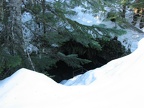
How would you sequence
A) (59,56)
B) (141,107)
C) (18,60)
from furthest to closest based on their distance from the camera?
(59,56) < (18,60) < (141,107)

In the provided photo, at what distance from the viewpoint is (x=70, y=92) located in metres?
2.10

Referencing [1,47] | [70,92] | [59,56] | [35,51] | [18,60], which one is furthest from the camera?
[35,51]

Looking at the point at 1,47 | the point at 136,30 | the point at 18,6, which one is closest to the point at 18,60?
the point at 1,47

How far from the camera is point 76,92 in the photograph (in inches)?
82.7

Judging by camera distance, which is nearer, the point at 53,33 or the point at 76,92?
the point at 76,92

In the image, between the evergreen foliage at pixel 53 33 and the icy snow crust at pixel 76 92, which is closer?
the icy snow crust at pixel 76 92

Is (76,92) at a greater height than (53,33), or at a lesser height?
greater

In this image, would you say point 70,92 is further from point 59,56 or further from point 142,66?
point 59,56

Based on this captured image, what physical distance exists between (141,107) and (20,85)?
3.57ft

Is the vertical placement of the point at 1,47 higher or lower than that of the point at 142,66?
lower

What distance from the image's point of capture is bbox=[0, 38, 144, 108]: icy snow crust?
6.32 ft

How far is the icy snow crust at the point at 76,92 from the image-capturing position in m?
1.93

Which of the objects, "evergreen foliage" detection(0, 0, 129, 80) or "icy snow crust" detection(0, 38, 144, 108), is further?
"evergreen foliage" detection(0, 0, 129, 80)

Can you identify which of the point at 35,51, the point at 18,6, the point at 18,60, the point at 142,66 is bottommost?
the point at 35,51
